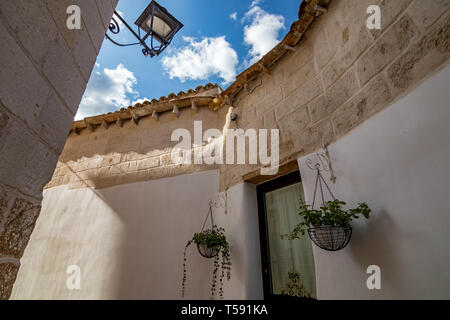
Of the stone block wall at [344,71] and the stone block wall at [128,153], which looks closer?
the stone block wall at [344,71]

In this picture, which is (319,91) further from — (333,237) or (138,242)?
(138,242)

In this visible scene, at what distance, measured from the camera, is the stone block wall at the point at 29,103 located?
0.81 meters

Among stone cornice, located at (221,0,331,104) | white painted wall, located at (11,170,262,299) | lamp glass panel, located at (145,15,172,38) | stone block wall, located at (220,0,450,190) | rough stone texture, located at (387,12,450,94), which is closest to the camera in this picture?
rough stone texture, located at (387,12,450,94)

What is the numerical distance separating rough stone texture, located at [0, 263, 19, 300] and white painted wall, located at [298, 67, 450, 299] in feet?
6.46

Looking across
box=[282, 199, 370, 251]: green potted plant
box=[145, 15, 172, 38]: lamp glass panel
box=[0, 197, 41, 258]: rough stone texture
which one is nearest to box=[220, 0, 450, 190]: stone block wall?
box=[282, 199, 370, 251]: green potted plant

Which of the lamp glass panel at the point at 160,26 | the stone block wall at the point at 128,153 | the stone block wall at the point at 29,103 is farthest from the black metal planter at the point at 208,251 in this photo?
the lamp glass panel at the point at 160,26

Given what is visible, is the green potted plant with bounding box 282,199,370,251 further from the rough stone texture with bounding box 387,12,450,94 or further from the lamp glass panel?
the lamp glass panel

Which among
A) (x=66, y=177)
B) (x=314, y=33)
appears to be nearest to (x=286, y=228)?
(x=314, y=33)

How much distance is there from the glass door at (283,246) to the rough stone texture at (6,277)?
2.18 meters

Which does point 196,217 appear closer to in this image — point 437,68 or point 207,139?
point 207,139

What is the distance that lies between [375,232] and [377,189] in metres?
0.30

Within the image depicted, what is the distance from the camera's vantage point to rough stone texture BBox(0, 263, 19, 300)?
0.80m

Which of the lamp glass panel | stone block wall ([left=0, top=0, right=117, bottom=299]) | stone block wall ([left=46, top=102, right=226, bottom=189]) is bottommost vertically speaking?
stone block wall ([left=0, top=0, right=117, bottom=299])

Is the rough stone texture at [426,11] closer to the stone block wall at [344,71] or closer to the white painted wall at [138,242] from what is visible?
the stone block wall at [344,71]
